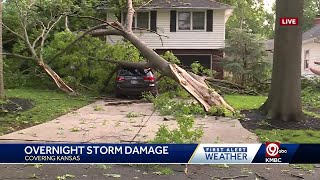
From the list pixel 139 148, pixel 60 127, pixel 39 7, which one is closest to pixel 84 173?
pixel 139 148

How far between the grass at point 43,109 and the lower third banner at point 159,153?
5.15 m

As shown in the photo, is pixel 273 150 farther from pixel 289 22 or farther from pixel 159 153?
pixel 289 22

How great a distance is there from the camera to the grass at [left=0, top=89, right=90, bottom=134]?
407 inches

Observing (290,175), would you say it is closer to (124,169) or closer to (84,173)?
(124,169)

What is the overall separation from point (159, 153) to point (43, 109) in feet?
29.4

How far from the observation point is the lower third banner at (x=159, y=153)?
452 cm

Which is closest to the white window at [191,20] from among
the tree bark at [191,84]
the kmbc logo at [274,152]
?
the tree bark at [191,84]

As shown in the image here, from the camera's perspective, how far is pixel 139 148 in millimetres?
4598

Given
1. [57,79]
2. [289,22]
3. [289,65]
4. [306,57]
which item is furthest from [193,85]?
[306,57]

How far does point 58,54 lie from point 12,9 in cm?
468

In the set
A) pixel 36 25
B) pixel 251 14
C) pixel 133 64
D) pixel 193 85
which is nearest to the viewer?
pixel 193 85

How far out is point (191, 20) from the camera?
2850 cm
